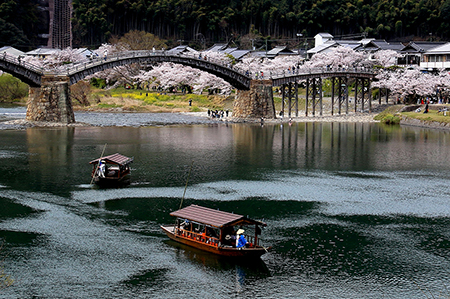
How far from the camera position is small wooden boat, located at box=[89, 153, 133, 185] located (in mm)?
28547

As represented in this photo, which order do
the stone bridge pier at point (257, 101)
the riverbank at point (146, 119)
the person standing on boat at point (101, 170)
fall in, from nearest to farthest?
the person standing on boat at point (101, 170) < the riverbank at point (146, 119) < the stone bridge pier at point (257, 101)

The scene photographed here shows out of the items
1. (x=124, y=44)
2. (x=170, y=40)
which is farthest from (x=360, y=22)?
(x=124, y=44)

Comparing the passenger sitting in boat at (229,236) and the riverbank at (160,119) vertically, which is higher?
the riverbank at (160,119)

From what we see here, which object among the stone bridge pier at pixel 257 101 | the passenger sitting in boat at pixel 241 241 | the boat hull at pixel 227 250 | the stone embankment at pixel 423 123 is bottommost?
the boat hull at pixel 227 250

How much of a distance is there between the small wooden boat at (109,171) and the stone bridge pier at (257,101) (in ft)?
118

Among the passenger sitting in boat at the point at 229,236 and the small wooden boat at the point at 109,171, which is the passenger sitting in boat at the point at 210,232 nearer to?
the passenger sitting in boat at the point at 229,236

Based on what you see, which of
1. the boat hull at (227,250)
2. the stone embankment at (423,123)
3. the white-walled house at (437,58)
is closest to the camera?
the boat hull at (227,250)

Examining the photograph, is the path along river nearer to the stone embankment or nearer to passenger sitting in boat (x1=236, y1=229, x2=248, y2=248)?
passenger sitting in boat (x1=236, y1=229, x2=248, y2=248)

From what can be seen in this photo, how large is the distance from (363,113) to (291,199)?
46.8m

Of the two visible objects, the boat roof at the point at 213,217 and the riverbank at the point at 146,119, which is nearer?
the boat roof at the point at 213,217

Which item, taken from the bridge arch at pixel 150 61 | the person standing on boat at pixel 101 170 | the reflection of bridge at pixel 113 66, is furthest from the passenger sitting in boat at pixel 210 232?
the bridge arch at pixel 150 61

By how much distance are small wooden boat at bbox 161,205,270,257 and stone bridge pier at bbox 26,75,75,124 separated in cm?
3744

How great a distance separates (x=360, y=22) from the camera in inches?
5108

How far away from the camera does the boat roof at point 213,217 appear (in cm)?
1852
